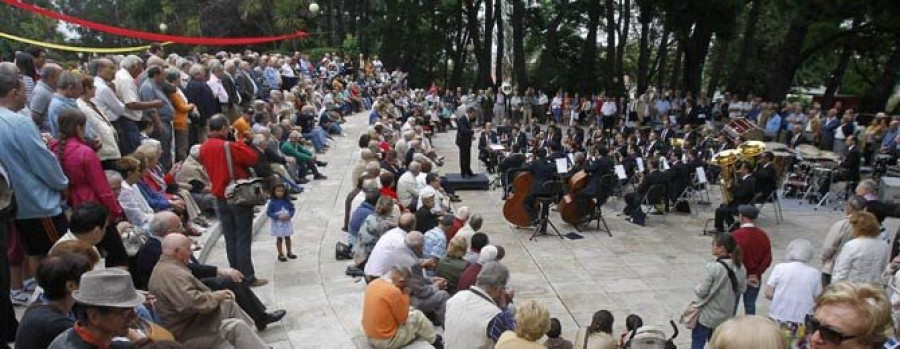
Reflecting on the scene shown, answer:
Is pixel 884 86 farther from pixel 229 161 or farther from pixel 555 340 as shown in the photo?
pixel 229 161

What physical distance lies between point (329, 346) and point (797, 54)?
23587 mm

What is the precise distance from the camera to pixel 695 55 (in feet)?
94.5

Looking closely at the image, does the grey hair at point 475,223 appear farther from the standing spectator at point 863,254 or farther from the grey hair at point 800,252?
the standing spectator at point 863,254

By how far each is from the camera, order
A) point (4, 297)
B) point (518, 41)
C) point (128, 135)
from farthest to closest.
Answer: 1. point (518, 41)
2. point (128, 135)
3. point (4, 297)

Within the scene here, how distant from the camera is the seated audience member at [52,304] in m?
3.44

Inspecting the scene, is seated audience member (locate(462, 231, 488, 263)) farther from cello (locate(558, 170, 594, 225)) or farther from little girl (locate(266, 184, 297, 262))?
cello (locate(558, 170, 594, 225))

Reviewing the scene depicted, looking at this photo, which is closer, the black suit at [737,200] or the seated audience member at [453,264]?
the seated audience member at [453,264]

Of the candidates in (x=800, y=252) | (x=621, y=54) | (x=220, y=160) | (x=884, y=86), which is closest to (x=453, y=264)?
(x=220, y=160)

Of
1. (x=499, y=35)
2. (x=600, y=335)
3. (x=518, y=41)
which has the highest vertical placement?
(x=499, y=35)

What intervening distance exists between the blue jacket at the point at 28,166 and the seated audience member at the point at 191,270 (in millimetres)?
720

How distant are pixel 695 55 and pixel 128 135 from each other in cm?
2516

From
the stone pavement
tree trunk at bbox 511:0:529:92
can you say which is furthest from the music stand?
tree trunk at bbox 511:0:529:92

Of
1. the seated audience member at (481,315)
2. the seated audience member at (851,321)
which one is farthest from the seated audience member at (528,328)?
the seated audience member at (851,321)

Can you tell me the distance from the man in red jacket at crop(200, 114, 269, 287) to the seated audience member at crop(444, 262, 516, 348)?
9.24 feet
